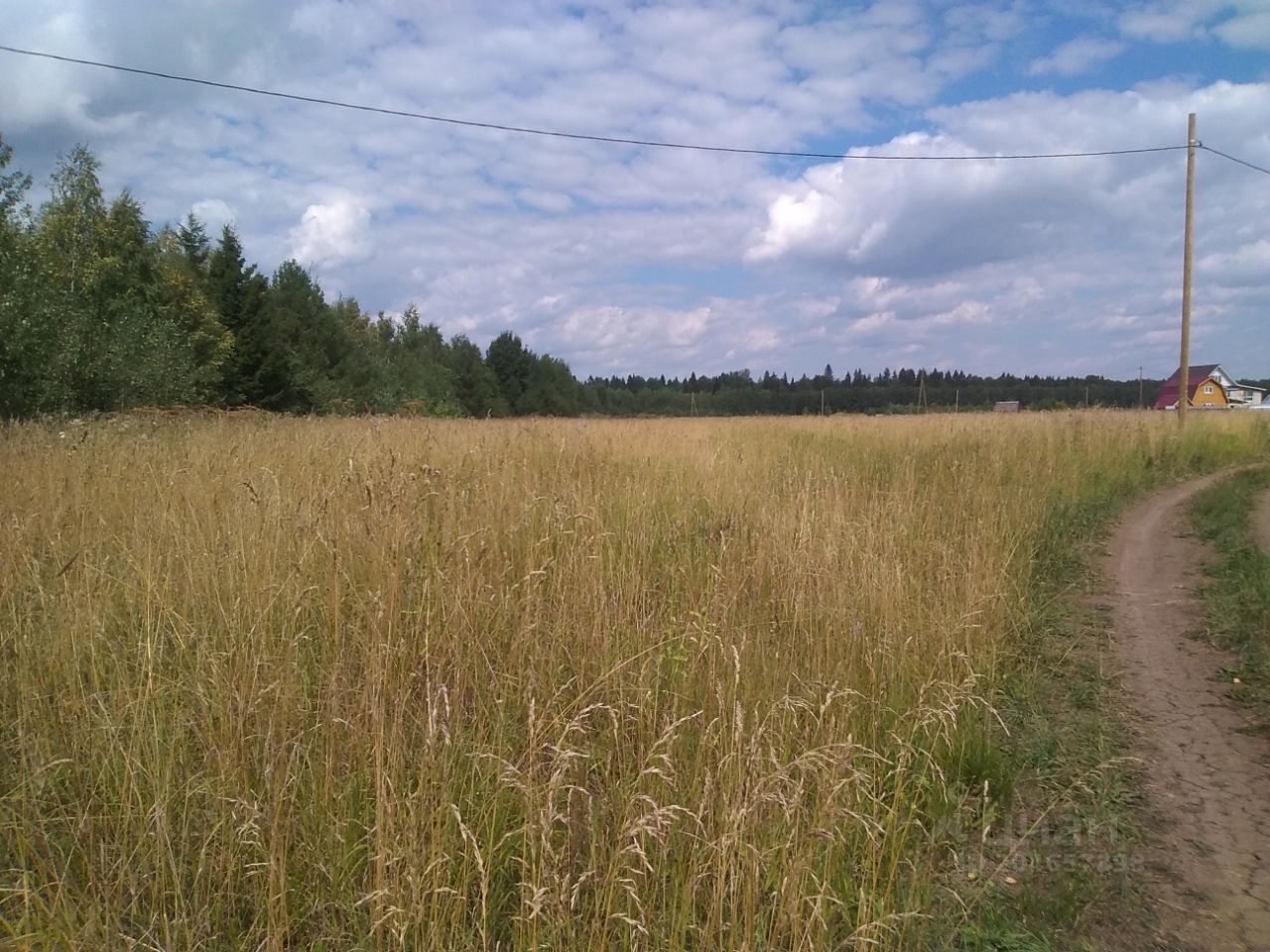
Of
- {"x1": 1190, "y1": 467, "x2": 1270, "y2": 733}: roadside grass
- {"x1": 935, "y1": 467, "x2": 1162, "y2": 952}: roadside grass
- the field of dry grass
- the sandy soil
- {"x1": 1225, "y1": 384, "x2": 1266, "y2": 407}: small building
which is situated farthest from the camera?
{"x1": 1225, "y1": 384, "x2": 1266, "y2": 407}: small building

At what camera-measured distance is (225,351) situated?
115 ft

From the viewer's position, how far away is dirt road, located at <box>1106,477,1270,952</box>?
2303 millimetres

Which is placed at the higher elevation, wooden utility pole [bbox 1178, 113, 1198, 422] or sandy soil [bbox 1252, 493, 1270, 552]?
wooden utility pole [bbox 1178, 113, 1198, 422]

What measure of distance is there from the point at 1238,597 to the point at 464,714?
20.2 feet

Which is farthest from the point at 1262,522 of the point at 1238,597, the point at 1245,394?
the point at 1245,394

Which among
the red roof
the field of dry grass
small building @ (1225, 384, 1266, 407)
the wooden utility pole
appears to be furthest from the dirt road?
small building @ (1225, 384, 1266, 407)

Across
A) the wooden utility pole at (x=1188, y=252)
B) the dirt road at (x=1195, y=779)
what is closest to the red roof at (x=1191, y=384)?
the wooden utility pole at (x=1188, y=252)

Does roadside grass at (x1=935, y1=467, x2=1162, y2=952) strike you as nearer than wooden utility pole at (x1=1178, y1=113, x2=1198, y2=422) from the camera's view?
Yes

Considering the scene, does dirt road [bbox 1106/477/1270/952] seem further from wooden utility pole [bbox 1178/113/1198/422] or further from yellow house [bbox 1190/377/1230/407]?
yellow house [bbox 1190/377/1230/407]

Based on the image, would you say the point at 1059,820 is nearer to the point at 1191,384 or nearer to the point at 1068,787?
the point at 1068,787

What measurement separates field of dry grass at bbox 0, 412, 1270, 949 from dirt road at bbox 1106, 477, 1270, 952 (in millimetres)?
713

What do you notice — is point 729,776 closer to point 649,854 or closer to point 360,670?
point 649,854

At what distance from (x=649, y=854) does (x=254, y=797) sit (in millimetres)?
1214

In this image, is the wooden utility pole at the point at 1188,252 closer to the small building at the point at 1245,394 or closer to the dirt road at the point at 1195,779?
the dirt road at the point at 1195,779
